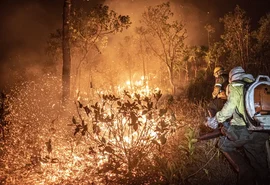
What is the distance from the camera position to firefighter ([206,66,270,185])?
153 inches

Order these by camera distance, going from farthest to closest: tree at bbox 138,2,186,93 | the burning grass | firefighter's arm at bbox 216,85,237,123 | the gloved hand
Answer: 1. tree at bbox 138,2,186,93
2. the burning grass
3. the gloved hand
4. firefighter's arm at bbox 216,85,237,123

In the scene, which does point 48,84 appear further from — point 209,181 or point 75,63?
point 75,63

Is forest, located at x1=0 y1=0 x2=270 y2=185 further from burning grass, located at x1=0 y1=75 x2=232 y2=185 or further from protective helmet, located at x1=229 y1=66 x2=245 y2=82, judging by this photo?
protective helmet, located at x1=229 y1=66 x2=245 y2=82

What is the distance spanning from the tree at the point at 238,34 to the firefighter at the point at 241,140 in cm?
2179

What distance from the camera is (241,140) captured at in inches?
155

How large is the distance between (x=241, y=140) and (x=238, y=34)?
24471 mm

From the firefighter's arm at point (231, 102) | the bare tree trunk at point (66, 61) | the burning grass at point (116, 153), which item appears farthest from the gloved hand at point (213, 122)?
the bare tree trunk at point (66, 61)

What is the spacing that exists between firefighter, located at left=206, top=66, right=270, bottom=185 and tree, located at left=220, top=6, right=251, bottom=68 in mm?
21792

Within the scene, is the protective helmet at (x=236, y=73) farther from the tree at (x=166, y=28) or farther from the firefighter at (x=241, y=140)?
the tree at (x=166, y=28)

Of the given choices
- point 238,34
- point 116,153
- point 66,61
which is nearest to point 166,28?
point 238,34

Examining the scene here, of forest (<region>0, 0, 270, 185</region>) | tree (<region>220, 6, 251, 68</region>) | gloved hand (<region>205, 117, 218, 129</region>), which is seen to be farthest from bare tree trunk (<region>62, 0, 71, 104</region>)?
tree (<region>220, 6, 251, 68</region>)

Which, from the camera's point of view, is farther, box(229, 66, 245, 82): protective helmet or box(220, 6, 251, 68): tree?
box(220, 6, 251, 68): tree

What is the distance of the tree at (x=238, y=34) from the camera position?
969 inches

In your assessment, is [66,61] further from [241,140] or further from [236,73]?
[241,140]
